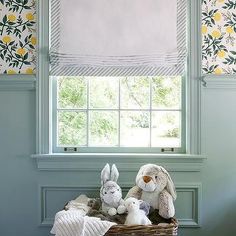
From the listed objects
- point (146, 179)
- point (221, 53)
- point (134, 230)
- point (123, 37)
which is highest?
point (123, 37)

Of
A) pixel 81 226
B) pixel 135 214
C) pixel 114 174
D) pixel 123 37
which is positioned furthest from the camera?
pixel 123 37

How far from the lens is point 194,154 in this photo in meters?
2.69

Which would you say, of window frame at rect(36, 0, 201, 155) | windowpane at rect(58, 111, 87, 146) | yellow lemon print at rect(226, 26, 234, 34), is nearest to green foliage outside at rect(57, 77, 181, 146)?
windowpane at rect(58, 111, 87, 146)

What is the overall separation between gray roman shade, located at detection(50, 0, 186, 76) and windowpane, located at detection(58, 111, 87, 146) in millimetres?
366

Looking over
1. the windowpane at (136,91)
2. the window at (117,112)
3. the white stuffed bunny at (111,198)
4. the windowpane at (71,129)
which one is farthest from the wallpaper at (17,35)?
the white stuffed bunny at (111,198)

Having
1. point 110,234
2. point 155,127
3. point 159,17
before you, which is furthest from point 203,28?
point 110,234

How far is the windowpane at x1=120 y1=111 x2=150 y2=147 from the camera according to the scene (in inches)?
111

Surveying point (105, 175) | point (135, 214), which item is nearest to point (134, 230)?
point (135, 214)

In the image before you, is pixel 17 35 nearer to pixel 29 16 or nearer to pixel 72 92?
pixel 29 16

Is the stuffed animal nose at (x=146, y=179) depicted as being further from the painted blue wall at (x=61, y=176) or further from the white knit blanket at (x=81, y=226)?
the white knit blanket at (x=81, y=226)

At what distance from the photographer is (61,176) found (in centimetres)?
272

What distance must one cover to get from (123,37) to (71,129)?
2.63 feet

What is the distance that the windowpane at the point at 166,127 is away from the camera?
2822 mm

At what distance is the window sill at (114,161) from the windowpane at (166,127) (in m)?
0.17
